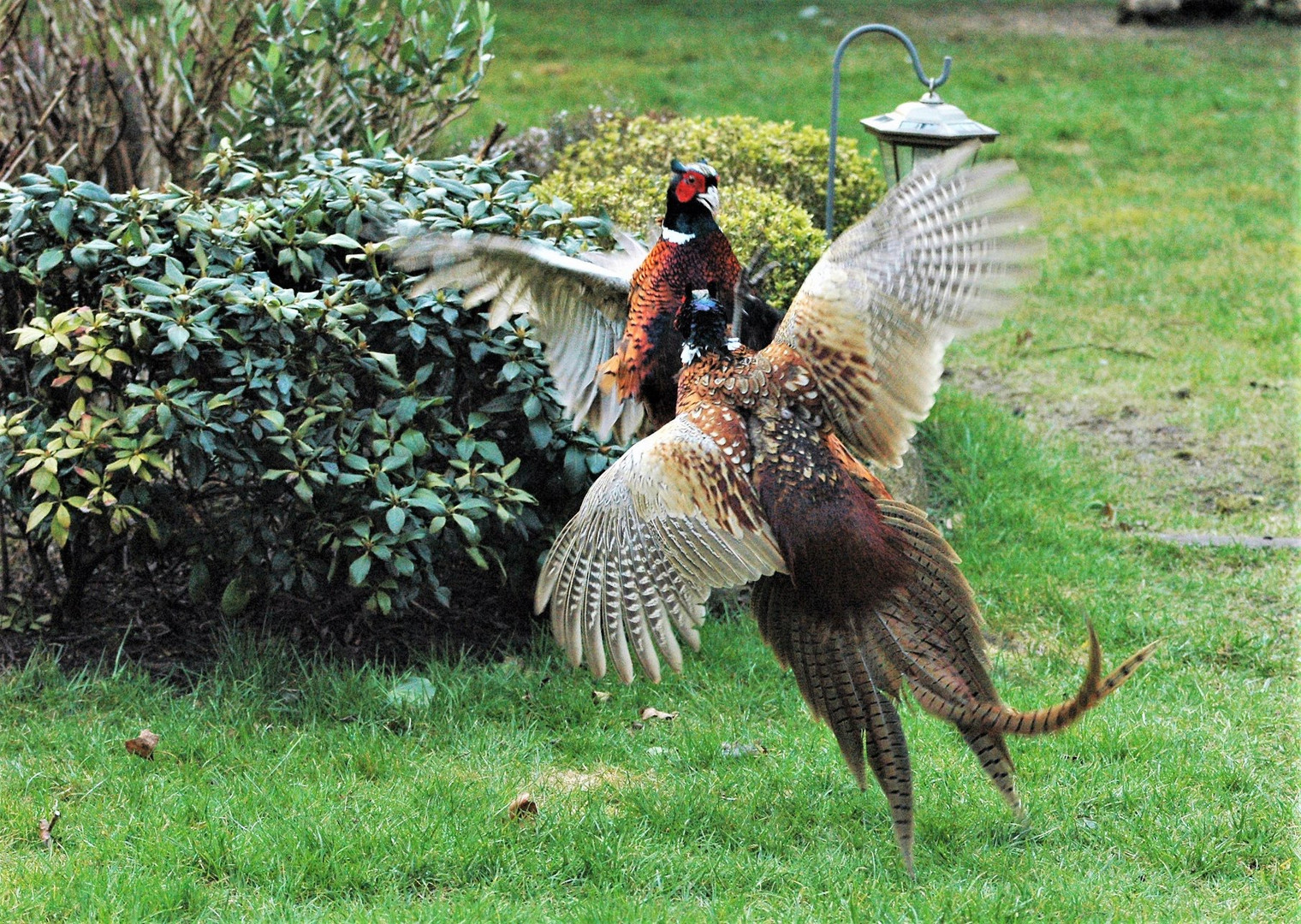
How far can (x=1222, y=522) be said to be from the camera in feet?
19.2

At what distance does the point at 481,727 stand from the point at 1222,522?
11.3ft

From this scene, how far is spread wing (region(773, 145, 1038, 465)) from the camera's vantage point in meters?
3.62

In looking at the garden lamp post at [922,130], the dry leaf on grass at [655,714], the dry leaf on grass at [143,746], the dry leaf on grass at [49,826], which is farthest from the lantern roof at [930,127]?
the dry leaf on grass at [49,826]

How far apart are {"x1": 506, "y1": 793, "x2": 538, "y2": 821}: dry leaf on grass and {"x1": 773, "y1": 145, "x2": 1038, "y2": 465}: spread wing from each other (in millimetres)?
1335

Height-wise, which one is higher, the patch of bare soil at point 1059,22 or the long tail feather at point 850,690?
the patch of bare soil at point 1059,22

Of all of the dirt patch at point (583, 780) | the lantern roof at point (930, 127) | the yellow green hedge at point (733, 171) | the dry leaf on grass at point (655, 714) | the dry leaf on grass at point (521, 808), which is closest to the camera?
the dry leaf on grass at point (521, 808)

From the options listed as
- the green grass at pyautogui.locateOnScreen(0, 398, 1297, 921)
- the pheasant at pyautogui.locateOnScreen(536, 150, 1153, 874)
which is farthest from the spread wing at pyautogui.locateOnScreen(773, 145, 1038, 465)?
the green grass at pyautogui.locateOnScreen(0, 398, 1297, 921)

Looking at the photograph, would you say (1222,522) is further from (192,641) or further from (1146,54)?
(1146,54)

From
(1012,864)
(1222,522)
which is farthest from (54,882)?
(1222,522)

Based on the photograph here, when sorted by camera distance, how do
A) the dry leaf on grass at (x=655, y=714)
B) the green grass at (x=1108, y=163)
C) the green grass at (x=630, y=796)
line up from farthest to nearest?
1. the green grass at (x=1108, y=163)
2. the dry leaf on grass at (x=655, y=714)
3. the green grass at (x=630, y=796)

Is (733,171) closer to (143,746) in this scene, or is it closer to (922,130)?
(922,130)

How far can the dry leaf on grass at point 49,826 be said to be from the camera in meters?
3.58

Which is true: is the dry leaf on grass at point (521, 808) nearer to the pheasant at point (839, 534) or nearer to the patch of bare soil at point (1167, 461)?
the pheasant at point (839, 534)

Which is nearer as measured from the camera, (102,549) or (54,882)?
(54,882)
